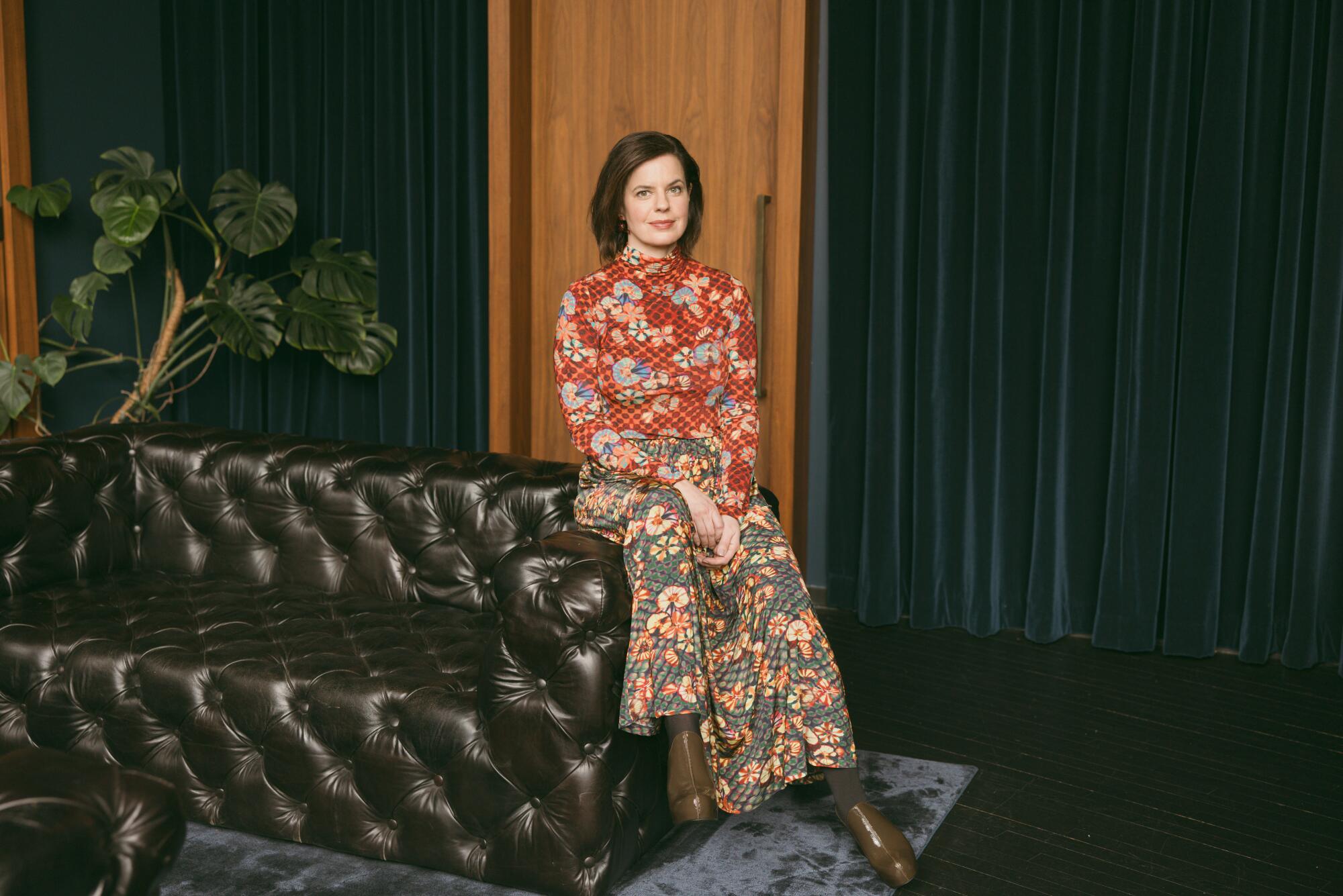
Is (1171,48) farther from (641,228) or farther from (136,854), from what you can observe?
(136,854)

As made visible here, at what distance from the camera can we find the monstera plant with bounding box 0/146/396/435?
3707 mm

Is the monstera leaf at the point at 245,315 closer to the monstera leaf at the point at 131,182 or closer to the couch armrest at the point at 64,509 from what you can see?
the monstera leaf at the point at 131,182

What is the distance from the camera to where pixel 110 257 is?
12.4 feet

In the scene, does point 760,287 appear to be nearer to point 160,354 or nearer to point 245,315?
point 245,315

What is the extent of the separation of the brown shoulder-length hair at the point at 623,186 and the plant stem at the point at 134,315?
94.2 inches

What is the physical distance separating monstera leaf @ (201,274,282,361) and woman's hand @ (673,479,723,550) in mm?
2389

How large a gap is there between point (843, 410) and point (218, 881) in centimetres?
237

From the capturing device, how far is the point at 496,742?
1.91 m

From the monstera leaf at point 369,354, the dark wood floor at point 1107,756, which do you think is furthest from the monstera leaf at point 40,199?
the dark wood floor at point 1107,756

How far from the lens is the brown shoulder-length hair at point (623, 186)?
226 cm

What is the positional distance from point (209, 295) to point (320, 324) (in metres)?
0.51

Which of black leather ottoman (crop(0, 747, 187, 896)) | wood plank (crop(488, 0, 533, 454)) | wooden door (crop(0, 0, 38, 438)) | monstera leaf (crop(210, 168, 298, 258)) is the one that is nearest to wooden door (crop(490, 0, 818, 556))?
wood plank (crop(488, 0, 533, 454))

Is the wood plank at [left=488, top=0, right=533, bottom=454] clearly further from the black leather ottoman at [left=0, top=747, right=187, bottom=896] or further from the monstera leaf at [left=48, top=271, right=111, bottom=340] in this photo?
the black leather ottoman at [left=0, top=747, right=187, bottom=896]

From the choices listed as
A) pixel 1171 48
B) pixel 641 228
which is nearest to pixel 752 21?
pixel 1171 48
